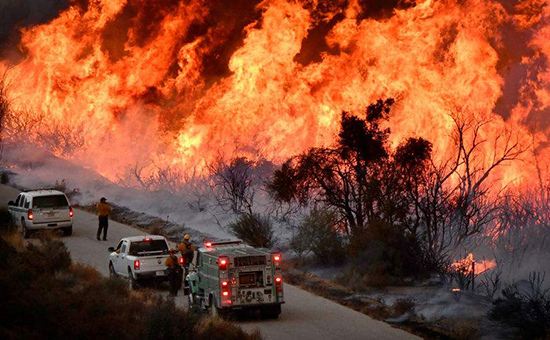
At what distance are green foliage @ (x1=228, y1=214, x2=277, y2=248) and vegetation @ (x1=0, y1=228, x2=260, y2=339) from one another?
37.0 ft

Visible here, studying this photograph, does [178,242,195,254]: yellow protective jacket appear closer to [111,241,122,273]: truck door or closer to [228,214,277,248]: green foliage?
[111,241,122,273]: truck door

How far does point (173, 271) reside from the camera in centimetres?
2845

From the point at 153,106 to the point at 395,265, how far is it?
33334mm

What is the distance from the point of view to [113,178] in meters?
59.2

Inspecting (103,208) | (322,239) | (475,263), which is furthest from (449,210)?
(103,208)

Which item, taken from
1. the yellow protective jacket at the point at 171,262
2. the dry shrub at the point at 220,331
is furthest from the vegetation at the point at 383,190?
the dry shrub at the point at 220,331

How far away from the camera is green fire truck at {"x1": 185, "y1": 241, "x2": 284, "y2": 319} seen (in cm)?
2450

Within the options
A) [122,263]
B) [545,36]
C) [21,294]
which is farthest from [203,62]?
[21,294]

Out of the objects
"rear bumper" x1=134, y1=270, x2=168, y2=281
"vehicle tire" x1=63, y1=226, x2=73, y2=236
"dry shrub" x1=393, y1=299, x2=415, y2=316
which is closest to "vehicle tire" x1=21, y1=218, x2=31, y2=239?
"vehicle tire" x1=63, y1=226, x2=73, y2=236

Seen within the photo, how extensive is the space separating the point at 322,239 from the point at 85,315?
16.2 meters

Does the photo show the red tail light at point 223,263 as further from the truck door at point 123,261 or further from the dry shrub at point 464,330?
the truck door at point 123,261

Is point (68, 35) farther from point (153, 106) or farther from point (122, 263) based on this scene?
point (122, 263)

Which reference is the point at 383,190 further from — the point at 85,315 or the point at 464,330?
the point at 85,315

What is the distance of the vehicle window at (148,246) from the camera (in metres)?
30.3
